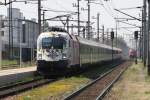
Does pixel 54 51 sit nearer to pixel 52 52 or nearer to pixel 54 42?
pixel 52 52

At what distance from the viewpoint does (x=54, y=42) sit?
32.6m

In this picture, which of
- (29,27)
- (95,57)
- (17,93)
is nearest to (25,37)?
→ (29,27)

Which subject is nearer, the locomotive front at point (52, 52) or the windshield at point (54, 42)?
the locomotive front at point (52, 52)

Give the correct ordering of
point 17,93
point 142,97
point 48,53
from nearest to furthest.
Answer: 1. point 142,97
2. point 17,93
3. point 48,53

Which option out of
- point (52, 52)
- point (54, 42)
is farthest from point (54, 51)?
point (54, 42)

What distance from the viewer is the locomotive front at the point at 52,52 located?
1262 inches

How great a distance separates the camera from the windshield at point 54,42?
106ft

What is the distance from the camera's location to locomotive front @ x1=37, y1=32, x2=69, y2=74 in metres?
32.1

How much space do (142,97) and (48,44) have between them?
13321mm

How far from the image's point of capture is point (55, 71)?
32.9m

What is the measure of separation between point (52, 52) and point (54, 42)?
0.79m

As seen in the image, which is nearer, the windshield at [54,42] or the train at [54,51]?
the train at [54,51]

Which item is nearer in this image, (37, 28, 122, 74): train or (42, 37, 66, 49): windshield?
(37, 28, 122, 74): train

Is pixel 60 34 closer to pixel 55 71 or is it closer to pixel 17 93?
pixel 55 71
